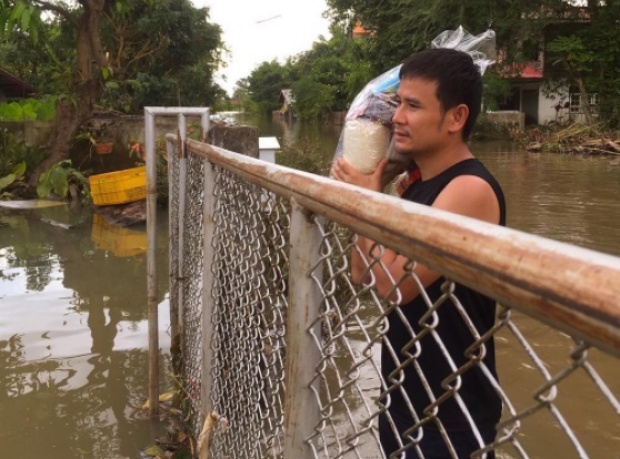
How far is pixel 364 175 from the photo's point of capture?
171 cm

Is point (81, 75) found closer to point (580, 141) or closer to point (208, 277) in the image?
point (208, 277)

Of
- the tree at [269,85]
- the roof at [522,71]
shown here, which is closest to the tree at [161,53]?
the roof at [522,71]

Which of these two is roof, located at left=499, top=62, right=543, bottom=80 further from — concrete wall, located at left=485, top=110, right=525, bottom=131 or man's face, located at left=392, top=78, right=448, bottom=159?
man's face, located at left=392, top=78, right=448, bottom=159

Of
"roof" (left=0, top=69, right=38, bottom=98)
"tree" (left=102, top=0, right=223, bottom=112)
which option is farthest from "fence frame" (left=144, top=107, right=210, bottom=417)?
"roof" (left=0, top=69, right=38, bottom=98)

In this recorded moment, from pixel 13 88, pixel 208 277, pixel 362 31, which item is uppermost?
pixel 362 31

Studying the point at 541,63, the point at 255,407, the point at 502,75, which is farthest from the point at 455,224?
the point at 541,63

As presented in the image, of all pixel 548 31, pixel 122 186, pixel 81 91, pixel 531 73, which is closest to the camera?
pixel 122 186

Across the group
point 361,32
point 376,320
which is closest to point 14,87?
point 376,320

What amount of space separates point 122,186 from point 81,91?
2784 mm

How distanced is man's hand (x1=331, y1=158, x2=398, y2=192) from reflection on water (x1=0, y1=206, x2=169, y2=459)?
2.45m

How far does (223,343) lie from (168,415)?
141cm

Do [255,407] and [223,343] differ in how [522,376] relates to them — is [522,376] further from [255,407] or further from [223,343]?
[255,407]

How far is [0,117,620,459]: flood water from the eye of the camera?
3674 mm

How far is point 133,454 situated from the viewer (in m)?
3.47
